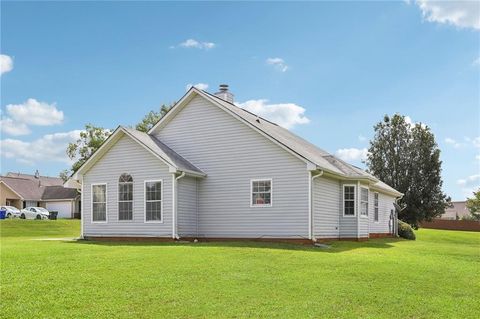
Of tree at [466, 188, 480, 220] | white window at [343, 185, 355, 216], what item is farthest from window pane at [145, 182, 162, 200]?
tree at [466, 188, 480, 220]

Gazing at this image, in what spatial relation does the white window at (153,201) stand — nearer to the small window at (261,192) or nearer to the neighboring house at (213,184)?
the neighboring house at (213,184)

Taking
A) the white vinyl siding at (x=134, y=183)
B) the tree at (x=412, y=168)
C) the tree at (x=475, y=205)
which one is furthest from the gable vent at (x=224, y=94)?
the tree at (x=475, y=205)

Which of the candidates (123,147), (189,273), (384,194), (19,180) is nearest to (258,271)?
(189,273)

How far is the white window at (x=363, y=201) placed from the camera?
81.0ft

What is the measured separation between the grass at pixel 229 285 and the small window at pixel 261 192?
5.98m

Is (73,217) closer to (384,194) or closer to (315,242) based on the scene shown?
(384,194)

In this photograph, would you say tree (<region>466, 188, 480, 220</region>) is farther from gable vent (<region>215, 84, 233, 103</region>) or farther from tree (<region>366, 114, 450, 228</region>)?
gable vent (<region>215, 84, 233, 103</region>)

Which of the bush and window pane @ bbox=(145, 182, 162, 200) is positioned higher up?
window pane @ bbox=(145, 182, 162, 200)

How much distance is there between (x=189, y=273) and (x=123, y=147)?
486 inches

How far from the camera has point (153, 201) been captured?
22062 mm

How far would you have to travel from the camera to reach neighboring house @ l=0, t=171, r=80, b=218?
2532 inches

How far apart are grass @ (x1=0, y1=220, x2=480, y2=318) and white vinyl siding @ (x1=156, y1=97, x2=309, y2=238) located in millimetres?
5373

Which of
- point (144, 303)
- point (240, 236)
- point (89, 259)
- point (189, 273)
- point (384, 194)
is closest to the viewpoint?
point (144, 303)

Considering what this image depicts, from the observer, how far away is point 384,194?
31781 mm
